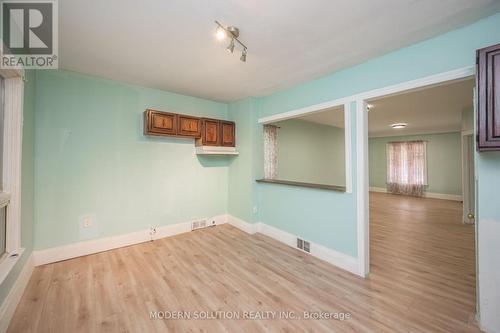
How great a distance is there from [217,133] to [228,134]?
225 millimetres

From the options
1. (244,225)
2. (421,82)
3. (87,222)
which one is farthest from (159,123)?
(421,82)

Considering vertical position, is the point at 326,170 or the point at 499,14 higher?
the point at 499,14

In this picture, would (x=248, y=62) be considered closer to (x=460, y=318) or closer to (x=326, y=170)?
(x=460, y=318)

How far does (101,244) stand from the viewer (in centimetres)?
295

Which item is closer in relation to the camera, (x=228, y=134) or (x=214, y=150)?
(x=214, y=150)

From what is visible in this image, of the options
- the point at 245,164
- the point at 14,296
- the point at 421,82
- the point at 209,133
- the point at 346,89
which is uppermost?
the point at 346,89

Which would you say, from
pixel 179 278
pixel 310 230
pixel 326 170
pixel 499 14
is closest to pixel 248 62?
pixel 499 14

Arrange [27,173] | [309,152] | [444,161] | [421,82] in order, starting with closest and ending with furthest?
[421,82] → [27,173] → [309,152] → [444,161]

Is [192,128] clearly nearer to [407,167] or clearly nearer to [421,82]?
[421,82]

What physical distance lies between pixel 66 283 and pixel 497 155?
411 cm

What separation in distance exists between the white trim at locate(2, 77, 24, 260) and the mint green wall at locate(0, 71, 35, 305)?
0.24 meters

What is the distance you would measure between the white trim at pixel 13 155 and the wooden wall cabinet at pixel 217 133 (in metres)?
2.17

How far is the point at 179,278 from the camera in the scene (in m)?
2.34

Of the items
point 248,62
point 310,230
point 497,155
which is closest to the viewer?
point 497,155
